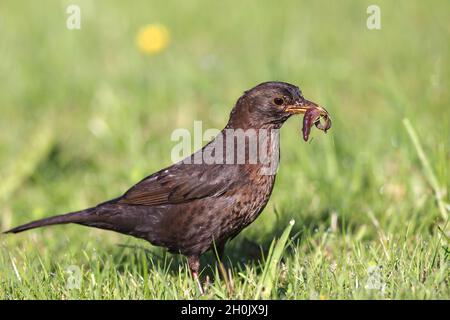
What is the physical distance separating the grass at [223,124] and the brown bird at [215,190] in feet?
0.68

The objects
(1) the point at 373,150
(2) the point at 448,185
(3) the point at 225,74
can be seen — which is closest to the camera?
(2) the point at 448,185

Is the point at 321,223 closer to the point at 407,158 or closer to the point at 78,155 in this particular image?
the point at 407,158

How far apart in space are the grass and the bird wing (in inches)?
14.5

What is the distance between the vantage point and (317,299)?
3959mm

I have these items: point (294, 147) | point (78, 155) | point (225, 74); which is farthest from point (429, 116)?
point (78, 155)

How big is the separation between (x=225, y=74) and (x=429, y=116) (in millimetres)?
2590

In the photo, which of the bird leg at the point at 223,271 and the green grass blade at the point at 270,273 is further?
the bird leg at the point at 223,271

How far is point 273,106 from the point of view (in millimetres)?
4711

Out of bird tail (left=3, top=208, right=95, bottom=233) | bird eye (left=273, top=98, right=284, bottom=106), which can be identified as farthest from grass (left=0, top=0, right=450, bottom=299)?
bird eye (left=273, top=98, right=284, bottom=106)

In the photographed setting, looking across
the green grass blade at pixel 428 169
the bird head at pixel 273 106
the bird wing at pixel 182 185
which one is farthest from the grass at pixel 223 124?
the bird head at pixel 273 106

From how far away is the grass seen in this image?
4430 millimetres

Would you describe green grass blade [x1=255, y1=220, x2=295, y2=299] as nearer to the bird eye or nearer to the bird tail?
the bird eye

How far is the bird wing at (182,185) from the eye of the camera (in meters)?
4.70

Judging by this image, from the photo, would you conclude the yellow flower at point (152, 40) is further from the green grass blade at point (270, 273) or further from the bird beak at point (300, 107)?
the green grass blade at point (270, 273)
